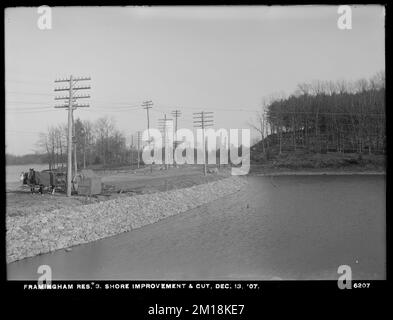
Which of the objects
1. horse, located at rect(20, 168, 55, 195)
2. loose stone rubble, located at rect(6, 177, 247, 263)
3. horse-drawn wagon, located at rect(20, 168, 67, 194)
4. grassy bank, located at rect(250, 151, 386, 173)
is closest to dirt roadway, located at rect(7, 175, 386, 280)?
loose stone rubble, located at rect(6, 177, 247, 263)

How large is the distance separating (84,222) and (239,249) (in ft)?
18.3

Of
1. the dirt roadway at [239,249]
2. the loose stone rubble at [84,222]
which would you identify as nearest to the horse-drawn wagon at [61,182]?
the loose stone rubble at [84,222]

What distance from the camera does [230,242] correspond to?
970 centimetres

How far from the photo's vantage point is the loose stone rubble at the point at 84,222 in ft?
26.5

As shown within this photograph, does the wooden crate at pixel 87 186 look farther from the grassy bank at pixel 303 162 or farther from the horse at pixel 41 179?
the grassy bank at pixel 303 162

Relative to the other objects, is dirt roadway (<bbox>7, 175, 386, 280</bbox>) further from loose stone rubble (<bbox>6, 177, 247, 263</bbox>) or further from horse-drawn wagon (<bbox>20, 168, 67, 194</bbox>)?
horse-drawn wagon (<bbox>20, 168, 67, 194</bbox>)

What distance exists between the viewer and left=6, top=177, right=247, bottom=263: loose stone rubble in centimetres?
808

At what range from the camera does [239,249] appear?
29.0 ft

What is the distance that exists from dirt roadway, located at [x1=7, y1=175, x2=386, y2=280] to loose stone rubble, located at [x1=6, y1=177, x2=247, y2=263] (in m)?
0.39

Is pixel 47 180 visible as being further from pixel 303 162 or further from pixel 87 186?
pixel 303 162

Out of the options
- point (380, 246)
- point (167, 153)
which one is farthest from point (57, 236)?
point (167, 153)

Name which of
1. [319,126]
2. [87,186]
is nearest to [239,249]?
[87,186]

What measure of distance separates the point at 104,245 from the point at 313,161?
33.8 meters
